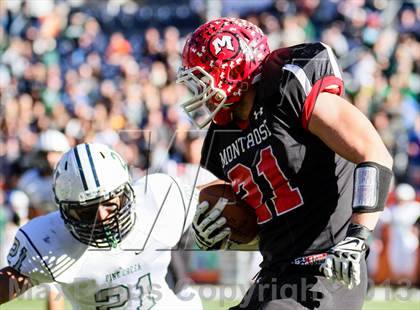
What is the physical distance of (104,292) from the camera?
4.14 m

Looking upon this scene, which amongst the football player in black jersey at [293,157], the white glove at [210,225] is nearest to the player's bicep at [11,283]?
the white glove at [210,225]

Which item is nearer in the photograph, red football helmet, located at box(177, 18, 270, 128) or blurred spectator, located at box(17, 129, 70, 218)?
red football helmet, located at box(177, 18, 270, 128)

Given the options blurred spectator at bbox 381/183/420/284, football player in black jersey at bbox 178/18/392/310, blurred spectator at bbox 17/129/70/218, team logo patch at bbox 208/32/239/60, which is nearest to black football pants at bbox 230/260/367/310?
football player in black jersey at bbox 178/18/392/310

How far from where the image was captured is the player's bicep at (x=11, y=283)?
12.8 ft

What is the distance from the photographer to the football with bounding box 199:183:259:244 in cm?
381

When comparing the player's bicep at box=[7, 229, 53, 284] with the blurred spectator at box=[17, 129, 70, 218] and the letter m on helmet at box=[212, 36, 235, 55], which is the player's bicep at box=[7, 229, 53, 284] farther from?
the blurred spectator at box=[17, 129, 70, 218]

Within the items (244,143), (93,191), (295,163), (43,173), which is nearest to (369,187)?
(295,163)

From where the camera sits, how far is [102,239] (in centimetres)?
405

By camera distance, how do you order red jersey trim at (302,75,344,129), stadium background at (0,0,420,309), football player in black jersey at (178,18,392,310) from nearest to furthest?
football player in black jersey at (178,18,392,310), red jersey trim at (302,75,344,129), stadium background at (0,0,420,309)

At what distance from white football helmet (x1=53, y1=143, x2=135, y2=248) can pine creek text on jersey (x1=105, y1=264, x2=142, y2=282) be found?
0.13 metres

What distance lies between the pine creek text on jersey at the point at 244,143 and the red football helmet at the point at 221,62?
149 mm

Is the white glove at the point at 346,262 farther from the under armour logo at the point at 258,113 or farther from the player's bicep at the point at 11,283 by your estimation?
the player's bicep at the point at 11,283

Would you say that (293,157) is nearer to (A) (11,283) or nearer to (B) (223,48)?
(B) (223,48)

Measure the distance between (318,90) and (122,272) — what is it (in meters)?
1.38
